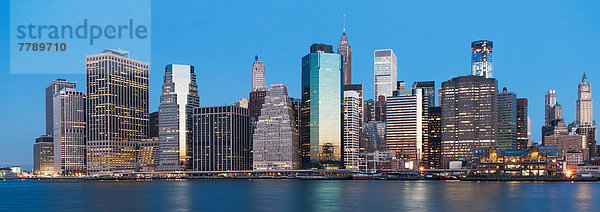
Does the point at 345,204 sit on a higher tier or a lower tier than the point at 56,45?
lower

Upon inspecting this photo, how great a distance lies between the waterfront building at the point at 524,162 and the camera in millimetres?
189750

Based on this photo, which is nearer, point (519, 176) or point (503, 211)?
point (503, 211)

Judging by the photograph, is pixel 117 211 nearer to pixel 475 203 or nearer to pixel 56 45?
pixel 56 45

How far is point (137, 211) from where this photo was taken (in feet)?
259

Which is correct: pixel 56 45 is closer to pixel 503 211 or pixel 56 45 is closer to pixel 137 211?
pixel 137 211

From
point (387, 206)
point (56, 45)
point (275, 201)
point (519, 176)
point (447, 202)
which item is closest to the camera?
point (56, 45)

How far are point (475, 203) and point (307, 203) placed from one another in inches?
943

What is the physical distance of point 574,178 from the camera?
18862 cm

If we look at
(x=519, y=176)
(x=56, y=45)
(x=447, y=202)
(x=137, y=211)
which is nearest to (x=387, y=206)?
(x=447, y=202)

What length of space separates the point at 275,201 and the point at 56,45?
52973mm

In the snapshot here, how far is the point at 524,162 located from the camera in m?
192

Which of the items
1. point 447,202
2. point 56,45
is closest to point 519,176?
point 447,202

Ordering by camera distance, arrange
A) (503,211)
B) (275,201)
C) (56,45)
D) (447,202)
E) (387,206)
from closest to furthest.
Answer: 1. (56,45)
2. (503,211)
3. (387,206)
4. (447,202)
5. (275,201)

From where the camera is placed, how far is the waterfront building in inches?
7470
